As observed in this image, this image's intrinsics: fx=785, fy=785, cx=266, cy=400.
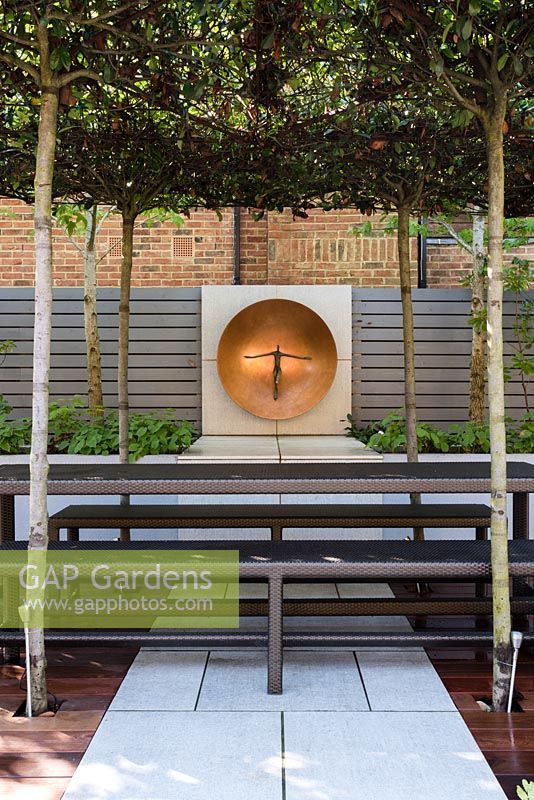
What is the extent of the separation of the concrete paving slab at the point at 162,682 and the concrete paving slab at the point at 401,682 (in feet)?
2.09

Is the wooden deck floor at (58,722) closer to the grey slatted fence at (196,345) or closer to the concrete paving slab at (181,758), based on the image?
the concrete paving slab at (181,758)

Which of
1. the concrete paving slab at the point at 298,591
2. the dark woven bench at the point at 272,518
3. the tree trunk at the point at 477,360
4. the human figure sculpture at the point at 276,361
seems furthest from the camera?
the tree trunk at the point at 477,360

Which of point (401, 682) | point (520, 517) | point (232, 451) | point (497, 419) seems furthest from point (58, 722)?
point (232, 451)

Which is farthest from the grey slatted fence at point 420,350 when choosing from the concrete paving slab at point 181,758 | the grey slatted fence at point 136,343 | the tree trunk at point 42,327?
the concrete paving slab at point 181,758

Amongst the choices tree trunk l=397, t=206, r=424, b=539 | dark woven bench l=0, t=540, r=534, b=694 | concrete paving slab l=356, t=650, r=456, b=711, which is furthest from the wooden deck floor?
tree trunk l=397, t=206, r=424, b=539

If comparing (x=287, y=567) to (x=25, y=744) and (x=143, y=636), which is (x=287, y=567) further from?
(x=25, y=744)

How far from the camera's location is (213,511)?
155 inches

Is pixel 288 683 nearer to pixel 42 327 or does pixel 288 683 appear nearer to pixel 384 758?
pixel 384 758

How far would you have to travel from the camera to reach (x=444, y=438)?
6.00 metres

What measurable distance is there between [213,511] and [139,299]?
Answer: 11.6 feet

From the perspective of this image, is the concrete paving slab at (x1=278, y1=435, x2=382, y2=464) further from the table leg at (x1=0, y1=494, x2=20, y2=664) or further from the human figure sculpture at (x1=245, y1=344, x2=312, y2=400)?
the table leg at (x1=0, y1=494, x2=20, y2=664)

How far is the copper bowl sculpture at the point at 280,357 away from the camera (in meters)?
6.46

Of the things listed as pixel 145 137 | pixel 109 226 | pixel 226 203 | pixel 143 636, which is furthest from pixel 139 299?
pixel 143 636

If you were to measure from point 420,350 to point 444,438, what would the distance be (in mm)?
1238
